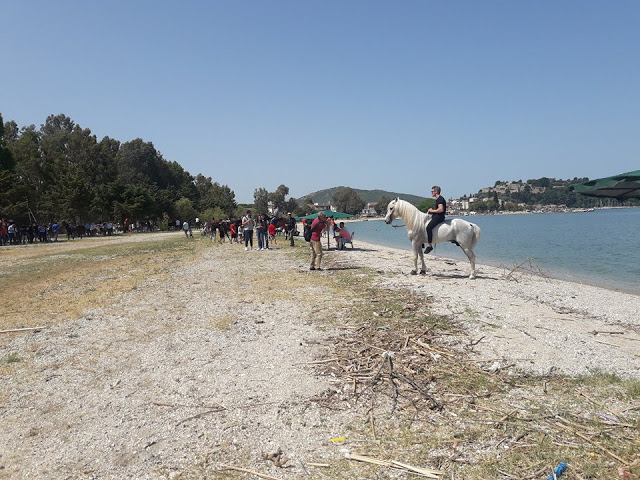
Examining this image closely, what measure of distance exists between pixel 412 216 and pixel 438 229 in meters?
0.91

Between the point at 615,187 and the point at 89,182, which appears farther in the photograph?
the point at 89,182

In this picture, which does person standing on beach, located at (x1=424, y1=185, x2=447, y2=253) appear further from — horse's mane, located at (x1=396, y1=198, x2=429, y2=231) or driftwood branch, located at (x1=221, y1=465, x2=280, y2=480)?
driftwood branch, located at (x1=221, y1=465, x2=280, y2=480)

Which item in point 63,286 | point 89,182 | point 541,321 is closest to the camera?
point 541,321

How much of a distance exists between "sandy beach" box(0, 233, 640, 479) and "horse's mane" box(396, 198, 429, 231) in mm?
2495

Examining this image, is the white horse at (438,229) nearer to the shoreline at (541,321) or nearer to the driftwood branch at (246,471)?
the shoreline at (541,321)

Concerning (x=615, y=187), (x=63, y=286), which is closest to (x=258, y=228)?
(x=63, y=286)

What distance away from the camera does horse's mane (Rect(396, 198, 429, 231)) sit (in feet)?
43.1

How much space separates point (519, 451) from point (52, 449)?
4456 millimetres

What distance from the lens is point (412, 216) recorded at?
13203mm

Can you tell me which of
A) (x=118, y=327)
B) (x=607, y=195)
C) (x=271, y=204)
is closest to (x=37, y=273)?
(x=118, y=327)

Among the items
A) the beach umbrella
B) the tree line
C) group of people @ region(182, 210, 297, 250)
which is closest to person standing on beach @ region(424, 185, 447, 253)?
the beach umbrella

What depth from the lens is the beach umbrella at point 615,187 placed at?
5.88m

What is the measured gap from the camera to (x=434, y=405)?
4.61m

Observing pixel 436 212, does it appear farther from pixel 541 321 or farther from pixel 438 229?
pixel 541 321
